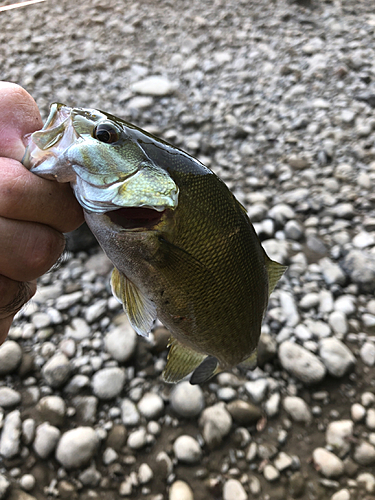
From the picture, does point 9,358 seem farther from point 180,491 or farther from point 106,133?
point 106,133

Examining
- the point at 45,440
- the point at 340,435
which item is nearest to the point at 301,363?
the point at 340,435

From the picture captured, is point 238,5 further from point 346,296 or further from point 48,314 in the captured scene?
point 48,314

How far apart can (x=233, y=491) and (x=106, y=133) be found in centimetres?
156

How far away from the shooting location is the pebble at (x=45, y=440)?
5.68 feet

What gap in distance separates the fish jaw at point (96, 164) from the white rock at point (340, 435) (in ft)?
4.95

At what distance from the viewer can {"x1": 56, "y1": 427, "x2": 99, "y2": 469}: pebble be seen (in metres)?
1.71

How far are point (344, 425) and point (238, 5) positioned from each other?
17.3 ft

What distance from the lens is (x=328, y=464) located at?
5.84 feet

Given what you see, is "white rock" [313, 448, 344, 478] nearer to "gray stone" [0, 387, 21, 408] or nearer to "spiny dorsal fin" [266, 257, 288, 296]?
"spiny dorsal fin" [266, 257, 288, 296]

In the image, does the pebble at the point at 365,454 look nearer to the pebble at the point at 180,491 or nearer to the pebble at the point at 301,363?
the pebble at the point at 301,363

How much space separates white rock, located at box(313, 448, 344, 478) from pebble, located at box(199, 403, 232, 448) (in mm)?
410

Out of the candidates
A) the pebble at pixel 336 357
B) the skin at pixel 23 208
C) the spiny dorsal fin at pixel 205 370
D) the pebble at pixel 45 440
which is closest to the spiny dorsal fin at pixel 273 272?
the spiny dorsal fin at pixel 205 370

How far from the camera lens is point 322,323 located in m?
2.29

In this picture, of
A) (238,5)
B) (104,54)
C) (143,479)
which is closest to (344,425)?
(143,479)
